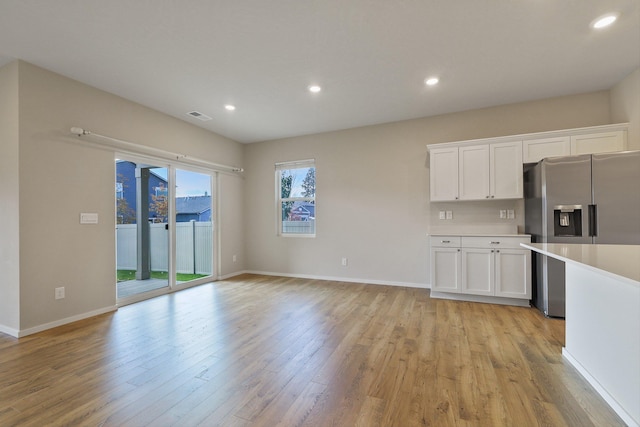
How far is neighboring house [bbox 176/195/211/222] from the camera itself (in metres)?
4.64

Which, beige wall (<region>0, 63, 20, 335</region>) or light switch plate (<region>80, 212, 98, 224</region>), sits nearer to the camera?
beige wall (<region>0, 63, 20, 335</region>)

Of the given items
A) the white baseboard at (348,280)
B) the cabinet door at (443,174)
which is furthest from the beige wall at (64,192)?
the cabinet door at (443,174)

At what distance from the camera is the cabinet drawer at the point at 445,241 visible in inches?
153

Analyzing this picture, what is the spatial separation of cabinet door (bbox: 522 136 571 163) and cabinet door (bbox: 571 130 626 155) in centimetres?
A: 8

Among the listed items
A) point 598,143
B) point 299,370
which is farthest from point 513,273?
point 299,370

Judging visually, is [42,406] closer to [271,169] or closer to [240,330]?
[240,330]

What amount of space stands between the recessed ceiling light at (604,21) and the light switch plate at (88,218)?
5.35 metres

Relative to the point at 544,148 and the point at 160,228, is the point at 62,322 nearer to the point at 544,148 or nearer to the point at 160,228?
the point at 160,228

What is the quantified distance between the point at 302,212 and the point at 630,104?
4.74 metres

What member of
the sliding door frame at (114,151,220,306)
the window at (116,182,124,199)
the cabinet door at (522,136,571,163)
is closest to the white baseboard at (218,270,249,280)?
the sliding door frame at (114,151,220,306)

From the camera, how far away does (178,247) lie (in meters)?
4.60

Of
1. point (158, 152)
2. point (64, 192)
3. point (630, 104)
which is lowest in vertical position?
point (64, 192)

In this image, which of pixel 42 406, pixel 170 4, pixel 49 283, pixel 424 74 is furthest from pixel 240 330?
pixel 424 74

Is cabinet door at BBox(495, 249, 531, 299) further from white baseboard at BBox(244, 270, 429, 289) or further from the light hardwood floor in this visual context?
white baseboard at BBox(244, 270, 429, 289)
